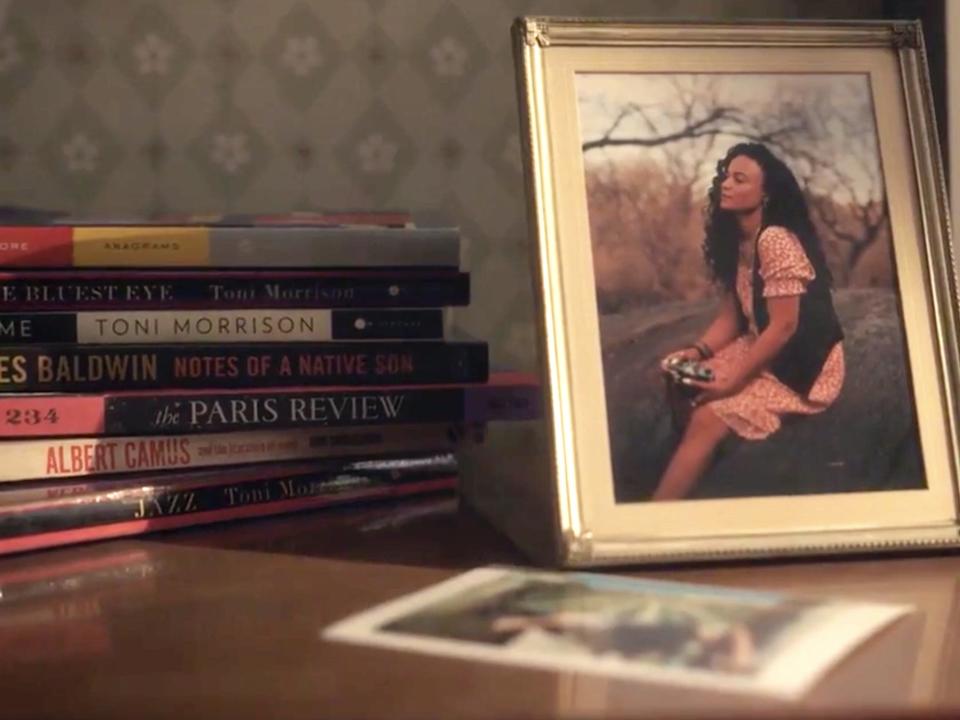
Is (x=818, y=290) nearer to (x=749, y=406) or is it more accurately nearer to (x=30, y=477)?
(x=749, y=406)

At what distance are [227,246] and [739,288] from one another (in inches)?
13.7

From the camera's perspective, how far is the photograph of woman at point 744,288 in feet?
2.48

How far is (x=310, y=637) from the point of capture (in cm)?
60

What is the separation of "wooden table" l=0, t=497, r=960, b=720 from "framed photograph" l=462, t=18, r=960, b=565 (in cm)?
4

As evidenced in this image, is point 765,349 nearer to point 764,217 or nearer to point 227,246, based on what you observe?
point 764,217

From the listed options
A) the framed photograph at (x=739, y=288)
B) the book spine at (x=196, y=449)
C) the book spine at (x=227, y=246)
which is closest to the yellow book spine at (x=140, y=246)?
the book spine at (x=227, y=246)

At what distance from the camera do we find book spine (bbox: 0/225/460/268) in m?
0.86

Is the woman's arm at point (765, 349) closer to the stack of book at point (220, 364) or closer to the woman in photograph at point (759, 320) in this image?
the woman in photograph at point (759, 320)

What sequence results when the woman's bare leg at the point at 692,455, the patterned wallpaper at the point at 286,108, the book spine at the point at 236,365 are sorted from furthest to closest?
the patterned wallpaper at the point at 286,108 < the book spine at the point at 236,365 < the woman's bare leg at the point at 692,455

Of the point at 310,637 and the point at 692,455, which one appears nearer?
the point at 310,637

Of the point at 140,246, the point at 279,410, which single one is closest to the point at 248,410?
the point at 279,410

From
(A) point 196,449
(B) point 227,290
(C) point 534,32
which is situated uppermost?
(C) point 534,32

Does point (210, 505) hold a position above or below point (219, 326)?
below

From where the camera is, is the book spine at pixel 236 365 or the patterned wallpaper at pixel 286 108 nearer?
the book spine at pixel 236 365
